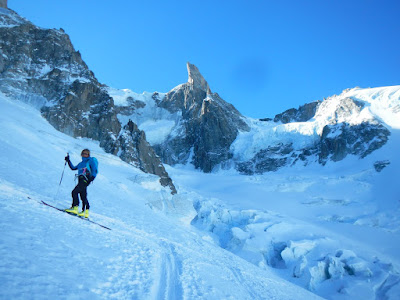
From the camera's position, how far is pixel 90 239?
4805 mm

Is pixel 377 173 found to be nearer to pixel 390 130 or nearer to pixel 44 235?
pixel 390 130

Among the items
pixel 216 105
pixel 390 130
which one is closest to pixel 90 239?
pixel 390 130

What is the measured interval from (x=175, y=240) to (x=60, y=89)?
57204 millimetres

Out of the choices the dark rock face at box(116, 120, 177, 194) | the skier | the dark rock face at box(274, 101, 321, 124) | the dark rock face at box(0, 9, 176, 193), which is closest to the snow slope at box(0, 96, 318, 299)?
the skier

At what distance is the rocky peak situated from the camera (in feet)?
441

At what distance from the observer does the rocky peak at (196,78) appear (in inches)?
5292

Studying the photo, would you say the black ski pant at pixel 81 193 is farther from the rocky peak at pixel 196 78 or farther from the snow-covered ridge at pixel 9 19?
the rocky peak at pixel 196 78

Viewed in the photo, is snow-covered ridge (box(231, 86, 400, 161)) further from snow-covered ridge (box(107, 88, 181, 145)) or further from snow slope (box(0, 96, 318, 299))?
snow slope (box(0, 96, 318, 299))

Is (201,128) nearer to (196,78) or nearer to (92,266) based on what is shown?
(196,78)

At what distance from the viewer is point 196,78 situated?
13775 centimetres

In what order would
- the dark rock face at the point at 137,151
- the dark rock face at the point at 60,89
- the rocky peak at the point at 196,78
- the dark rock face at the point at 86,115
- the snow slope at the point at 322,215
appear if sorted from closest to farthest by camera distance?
the snow slope at the point at 322,215 < the dark rock face at the point at 86,115 < the dark rock face at the point at 60,89 < the dark rock face at the point at 137,151 < the rocky peak at the point at 196,78

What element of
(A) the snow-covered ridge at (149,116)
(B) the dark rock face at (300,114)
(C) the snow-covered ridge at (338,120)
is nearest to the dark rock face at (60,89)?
(C) the snow-covered ridge at (338,120)

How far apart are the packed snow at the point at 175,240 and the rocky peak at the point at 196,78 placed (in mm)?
91116

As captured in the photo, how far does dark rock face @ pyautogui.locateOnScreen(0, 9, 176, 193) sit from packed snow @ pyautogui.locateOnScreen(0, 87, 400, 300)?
5431mm
